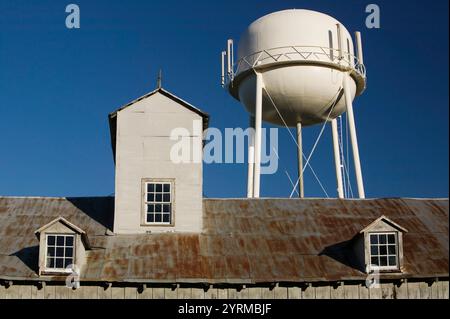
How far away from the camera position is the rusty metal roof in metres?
23.6

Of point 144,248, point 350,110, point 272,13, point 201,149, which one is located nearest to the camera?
point 144,248

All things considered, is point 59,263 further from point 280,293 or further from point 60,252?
point 280,293

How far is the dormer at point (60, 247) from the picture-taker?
2336cm

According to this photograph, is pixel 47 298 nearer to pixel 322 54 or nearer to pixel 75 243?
pixel 75 243

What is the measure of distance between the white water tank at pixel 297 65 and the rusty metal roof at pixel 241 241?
7.10 m

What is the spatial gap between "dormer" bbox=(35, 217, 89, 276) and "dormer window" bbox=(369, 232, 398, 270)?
29.1 ft

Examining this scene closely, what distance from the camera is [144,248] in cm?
2491

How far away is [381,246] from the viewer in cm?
2438

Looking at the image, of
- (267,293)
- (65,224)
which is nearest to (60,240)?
(65,224)

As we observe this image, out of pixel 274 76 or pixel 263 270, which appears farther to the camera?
pixel 274 76

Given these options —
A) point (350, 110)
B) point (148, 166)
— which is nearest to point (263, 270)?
point (148, 166)

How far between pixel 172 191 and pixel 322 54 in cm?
1134

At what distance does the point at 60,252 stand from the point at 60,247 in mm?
150

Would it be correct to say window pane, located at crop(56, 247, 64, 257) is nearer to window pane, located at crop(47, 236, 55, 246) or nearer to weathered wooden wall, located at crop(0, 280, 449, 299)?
window pane, located at crop(47, 236, 55, 246)
